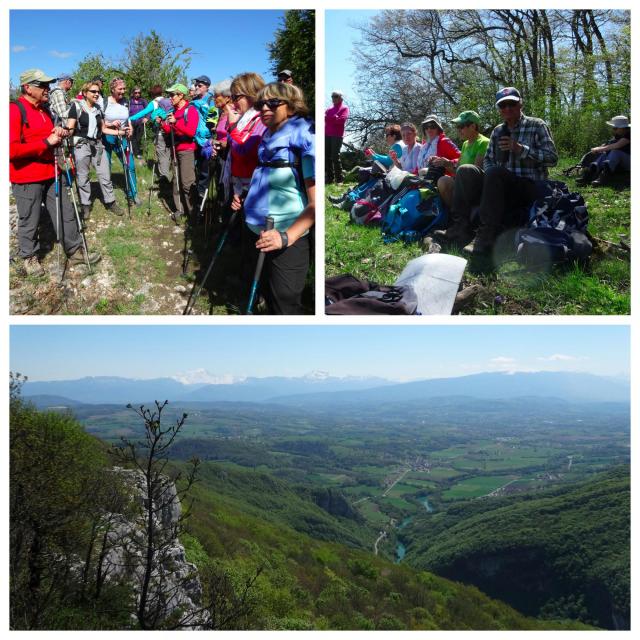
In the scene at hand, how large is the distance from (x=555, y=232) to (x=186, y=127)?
419cm

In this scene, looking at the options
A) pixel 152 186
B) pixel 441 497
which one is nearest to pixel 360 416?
pixel 441 497

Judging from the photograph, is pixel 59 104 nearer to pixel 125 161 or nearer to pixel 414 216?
pixel 125 161

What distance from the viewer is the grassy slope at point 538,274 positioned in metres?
4.07

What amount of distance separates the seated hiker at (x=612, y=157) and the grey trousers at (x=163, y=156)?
4.76m

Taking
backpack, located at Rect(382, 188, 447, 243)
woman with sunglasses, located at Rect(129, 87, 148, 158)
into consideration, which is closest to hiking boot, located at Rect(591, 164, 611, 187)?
backpack, located at Rect(382, 188, 447, 243)

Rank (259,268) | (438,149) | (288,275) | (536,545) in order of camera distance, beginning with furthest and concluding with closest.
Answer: (536,545)
(438,149)
(259,268)
(288,275)

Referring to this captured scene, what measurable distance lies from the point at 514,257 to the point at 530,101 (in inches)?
49.9

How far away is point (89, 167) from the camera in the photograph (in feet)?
20.7

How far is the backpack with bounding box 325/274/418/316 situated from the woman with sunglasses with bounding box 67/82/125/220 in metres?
3.07

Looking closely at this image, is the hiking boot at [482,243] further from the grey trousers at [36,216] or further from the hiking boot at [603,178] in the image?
the grey trousers at [36,216]

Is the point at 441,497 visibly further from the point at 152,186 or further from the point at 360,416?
the point at 152,186

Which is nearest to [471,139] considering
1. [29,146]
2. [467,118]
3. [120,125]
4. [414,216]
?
[467,118]

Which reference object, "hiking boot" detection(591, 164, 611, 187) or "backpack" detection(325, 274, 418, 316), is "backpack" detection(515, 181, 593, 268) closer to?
"hiking boot" detection(591, 164, 611, 187)

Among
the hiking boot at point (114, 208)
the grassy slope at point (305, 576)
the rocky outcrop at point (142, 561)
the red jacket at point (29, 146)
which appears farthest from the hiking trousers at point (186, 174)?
the grassy slope at point (305, 576)
